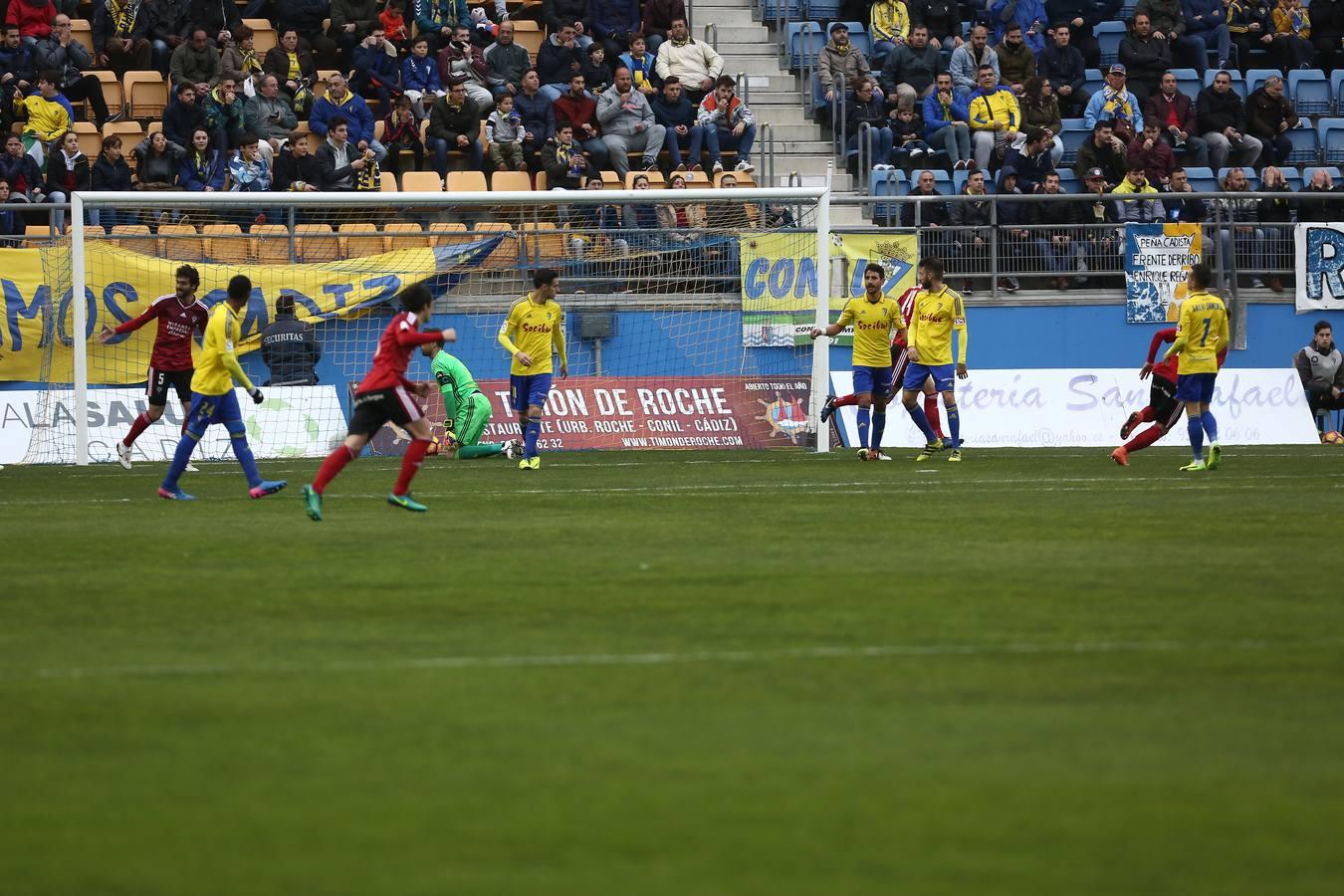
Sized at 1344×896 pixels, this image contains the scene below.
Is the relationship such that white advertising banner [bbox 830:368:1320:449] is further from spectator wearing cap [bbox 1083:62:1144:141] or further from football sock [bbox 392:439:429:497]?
football sock [bbox 392:439:429:497]

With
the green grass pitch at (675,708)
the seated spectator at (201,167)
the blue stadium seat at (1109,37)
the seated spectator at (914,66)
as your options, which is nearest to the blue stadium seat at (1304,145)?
the blue stadium seat at (1109,37)

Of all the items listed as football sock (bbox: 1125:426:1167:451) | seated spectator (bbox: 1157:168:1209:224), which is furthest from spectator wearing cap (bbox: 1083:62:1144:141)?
football sock (bbox: 1125:426:1167:451)

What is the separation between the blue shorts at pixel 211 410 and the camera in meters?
15.5

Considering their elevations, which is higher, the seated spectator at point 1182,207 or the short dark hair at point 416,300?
the seated spectator at point 1182,207

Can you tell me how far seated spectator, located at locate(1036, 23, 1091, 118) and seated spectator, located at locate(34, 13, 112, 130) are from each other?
47.0 feet

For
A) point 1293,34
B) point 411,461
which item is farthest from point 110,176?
point 1293,34

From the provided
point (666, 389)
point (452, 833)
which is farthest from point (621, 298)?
point (452, 833)

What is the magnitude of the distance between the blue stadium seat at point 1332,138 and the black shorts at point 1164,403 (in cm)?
1115

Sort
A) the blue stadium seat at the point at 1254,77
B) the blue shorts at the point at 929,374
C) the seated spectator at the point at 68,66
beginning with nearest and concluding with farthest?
1. the blue shorts at the point at 929,374
2. the seated spectator at the point at 68,66
3. the blue stadium seat at the point at 1254,77

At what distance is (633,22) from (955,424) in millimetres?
10734

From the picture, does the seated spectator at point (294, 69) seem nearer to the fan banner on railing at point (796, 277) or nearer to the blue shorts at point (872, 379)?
the fan banner on railing at point (796, 277)

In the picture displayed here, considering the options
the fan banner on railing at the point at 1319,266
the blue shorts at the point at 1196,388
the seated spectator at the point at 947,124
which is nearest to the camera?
the blue shorts at the point at 1196,388

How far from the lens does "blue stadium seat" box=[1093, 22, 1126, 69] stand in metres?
29.8

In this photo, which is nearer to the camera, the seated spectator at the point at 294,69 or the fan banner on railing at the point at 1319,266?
the seated spectator at the point at 294,69
